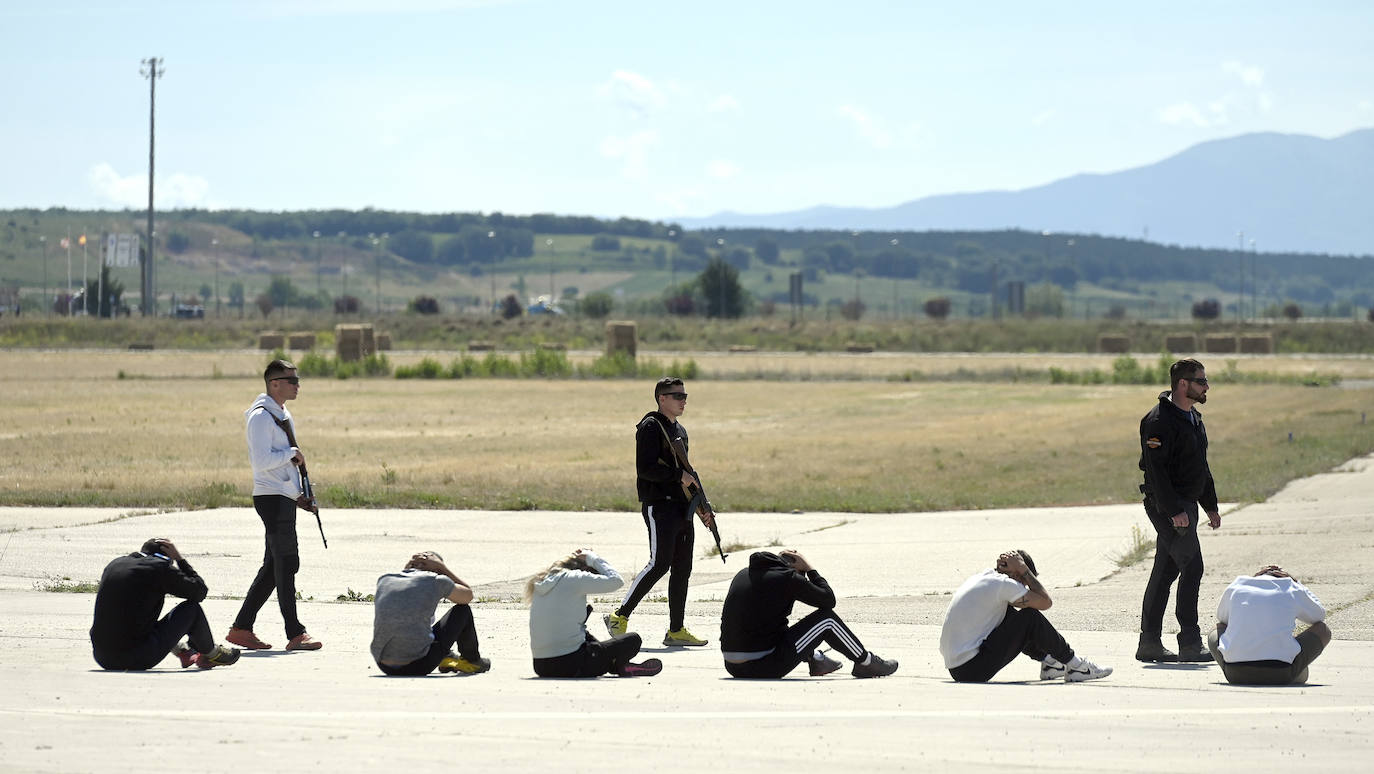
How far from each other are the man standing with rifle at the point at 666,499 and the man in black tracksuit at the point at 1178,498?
122 inches

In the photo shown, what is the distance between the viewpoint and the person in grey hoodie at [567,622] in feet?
33.5

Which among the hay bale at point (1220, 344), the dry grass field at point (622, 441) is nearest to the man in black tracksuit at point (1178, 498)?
the dry grass field at point (622, 441)

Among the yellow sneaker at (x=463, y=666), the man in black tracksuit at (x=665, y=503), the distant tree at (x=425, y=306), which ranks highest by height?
the distant tree at (x=425, y=306)

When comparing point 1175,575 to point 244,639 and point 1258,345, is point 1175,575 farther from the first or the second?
point 1258,345

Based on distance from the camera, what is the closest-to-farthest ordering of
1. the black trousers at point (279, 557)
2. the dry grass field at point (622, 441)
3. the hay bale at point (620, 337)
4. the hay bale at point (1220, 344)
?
the black trousers at point (279, 557)
the dry grass field at point (622, 441)
the hay bale at point (620, 337)
the hay bale at point (1220, 344)

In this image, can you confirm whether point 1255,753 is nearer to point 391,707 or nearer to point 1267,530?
point 391,707

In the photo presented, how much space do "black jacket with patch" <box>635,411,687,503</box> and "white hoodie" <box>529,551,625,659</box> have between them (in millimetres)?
1407

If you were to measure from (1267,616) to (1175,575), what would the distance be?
4.57 ft

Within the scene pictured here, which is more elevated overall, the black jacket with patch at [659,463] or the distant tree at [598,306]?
the distant tree at [598,306]

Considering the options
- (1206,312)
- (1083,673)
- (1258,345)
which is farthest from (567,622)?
(1206,312)

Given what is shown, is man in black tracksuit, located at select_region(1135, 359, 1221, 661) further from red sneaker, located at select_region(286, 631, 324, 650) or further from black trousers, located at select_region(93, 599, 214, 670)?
black trousers, located at select_region(93, 599, 214, 670)

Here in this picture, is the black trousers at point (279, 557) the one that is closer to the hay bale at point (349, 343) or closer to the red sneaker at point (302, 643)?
the red sneaker at point (302, 643)

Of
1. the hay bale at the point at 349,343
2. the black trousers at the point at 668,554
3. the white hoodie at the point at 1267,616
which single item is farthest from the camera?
the hay bale at the point at 349,343

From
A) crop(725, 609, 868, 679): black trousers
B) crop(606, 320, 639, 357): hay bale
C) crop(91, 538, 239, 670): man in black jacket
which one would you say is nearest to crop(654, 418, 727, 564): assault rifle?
crop(725, 609, 868, 679): black trousers
